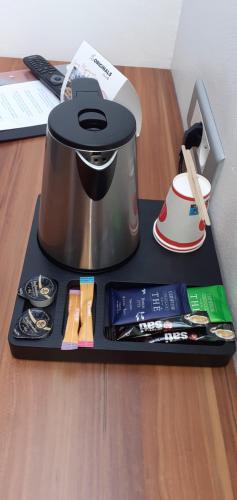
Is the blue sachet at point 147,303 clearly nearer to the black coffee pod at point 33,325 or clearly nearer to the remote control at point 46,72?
the black coffee pod at point 33,325

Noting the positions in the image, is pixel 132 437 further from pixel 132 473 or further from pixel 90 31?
pixel 90 31

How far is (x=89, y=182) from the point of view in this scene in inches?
19.7

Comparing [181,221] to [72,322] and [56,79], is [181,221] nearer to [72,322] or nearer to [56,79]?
[72,322]

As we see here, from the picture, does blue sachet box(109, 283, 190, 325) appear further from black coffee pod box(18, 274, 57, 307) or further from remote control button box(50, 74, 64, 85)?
remote control button box(50, 74, 64, 85)

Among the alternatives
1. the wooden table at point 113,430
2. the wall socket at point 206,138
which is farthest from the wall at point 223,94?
the wooden table at point 113,430

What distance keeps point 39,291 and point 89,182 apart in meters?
0.17

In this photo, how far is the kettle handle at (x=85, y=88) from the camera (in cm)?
56

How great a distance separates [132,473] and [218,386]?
0.16 meters

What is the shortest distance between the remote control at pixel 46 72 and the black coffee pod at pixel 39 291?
0.54 m

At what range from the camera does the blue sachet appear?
1.82ft

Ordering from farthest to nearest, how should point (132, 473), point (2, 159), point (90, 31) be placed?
point (90, 31) → point (2, 159) → point (132, 473)

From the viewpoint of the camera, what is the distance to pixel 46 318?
553 millimetres

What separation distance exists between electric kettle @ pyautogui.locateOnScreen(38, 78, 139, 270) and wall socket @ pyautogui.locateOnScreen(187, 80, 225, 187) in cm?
18

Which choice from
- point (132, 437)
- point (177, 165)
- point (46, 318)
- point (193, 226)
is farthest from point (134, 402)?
point (177, 165)
